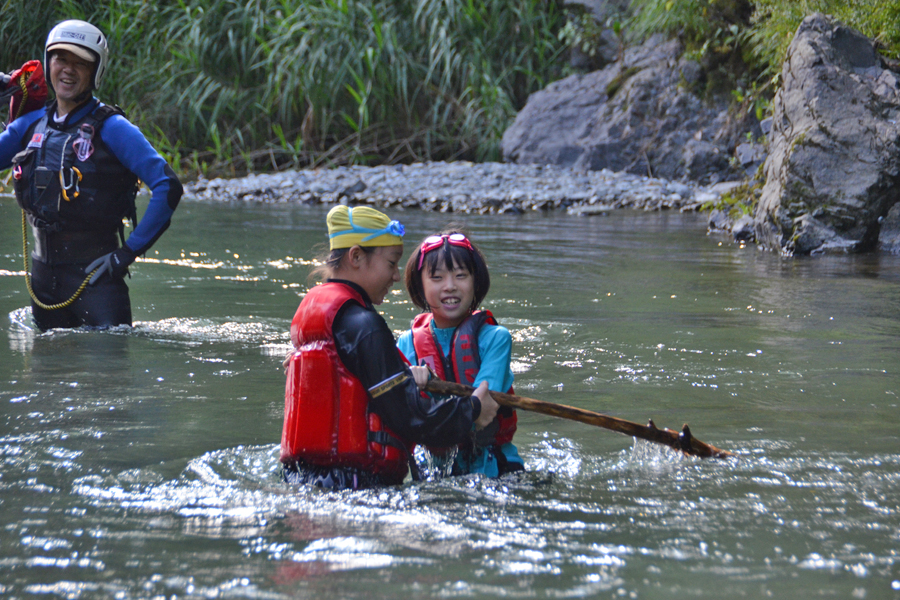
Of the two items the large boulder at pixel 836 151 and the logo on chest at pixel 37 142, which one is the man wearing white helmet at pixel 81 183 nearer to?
the logo on chest at pixel 37 142

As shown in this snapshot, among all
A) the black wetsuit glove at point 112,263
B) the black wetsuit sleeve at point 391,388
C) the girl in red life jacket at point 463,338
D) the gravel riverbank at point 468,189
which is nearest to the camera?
the black wetsuit sleeve at point 391,388

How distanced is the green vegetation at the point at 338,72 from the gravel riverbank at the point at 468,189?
119 centimetres

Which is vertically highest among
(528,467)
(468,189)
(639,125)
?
(639,125)

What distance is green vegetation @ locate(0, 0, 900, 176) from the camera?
16.0 meters

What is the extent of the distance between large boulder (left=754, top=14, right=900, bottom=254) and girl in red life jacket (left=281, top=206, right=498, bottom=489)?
258 inches

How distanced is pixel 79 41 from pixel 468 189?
9510 millimetres

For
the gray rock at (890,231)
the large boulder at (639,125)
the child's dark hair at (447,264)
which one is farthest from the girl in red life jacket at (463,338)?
the large boulder at (639,125)

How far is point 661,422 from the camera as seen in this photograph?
3803 millimetres

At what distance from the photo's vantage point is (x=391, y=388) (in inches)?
105

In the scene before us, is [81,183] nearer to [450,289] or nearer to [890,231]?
[450,289]

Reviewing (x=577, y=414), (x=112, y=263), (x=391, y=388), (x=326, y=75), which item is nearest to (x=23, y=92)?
(x=112, y=263)

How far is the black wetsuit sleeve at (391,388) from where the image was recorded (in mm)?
2668

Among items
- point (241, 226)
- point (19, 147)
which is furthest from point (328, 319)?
point (241, 226)

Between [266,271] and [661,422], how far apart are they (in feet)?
15.4
